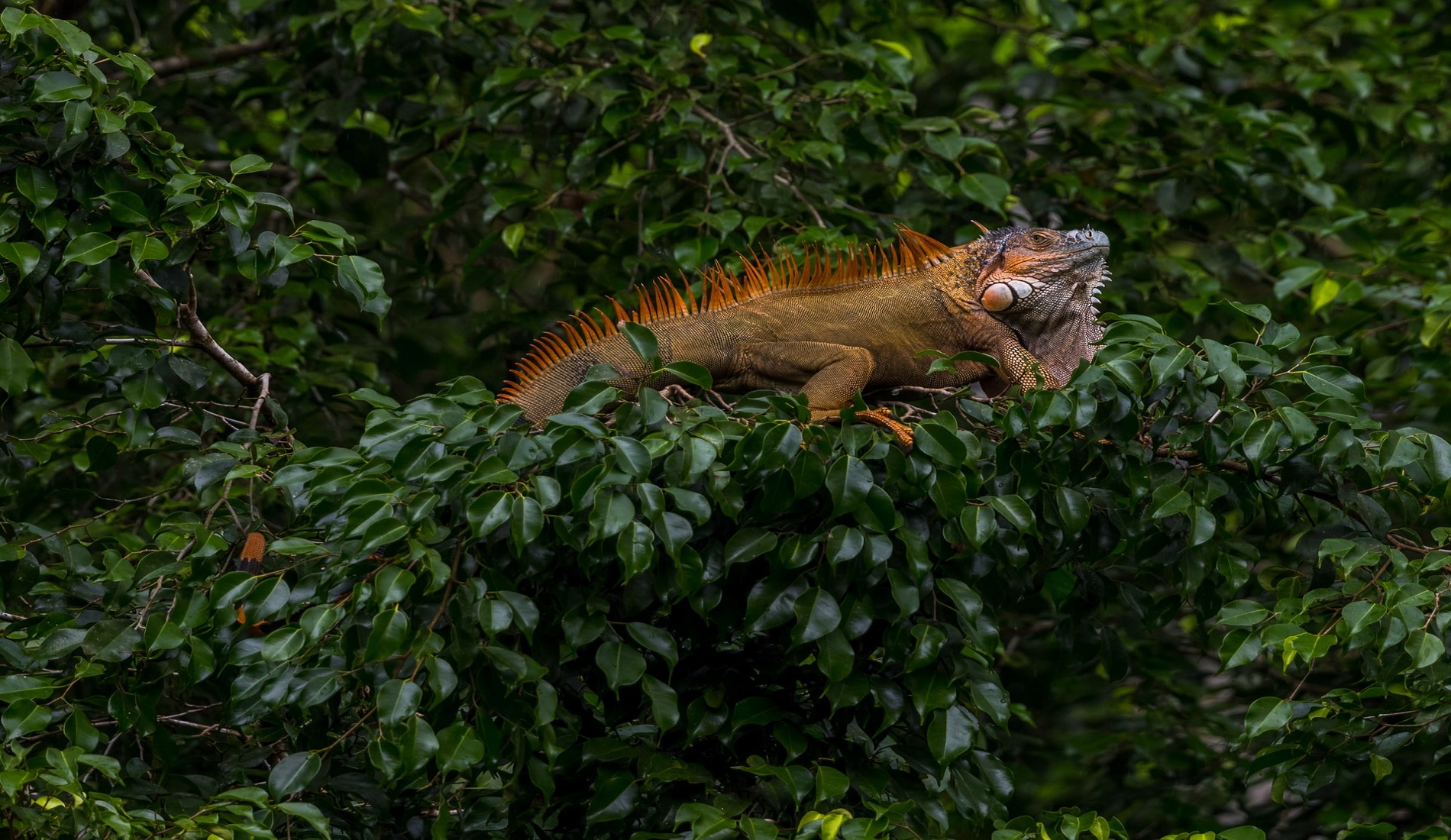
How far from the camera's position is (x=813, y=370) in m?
4.69

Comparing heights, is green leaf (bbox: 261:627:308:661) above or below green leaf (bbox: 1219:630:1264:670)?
above

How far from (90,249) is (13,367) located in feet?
1.33

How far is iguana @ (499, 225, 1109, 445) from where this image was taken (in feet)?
15.4

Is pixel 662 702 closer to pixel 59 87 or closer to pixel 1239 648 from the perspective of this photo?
pixel 1239 648

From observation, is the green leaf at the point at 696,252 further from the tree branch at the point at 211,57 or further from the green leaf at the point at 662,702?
the tree branch at the point at 211,57

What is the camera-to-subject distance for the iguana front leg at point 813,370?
460cm

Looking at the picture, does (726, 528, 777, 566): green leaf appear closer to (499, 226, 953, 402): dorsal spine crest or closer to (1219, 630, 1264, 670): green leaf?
(499, 226, 953, 402): dorsal spine crest

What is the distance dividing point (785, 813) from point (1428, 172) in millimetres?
5395

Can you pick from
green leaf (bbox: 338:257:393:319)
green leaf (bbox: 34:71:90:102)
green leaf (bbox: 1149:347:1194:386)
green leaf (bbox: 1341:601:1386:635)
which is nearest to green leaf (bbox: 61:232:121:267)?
green leaf (bbox: 34:71:90:102)

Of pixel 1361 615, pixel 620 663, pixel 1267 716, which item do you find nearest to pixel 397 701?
pixel 620 663

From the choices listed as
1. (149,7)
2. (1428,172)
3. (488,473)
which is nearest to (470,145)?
(149,7)

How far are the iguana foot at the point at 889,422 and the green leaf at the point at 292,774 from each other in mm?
1659

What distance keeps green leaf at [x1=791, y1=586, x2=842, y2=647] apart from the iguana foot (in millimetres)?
512

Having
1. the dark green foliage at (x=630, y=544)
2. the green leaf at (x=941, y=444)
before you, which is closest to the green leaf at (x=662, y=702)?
the dark green foliage at (x=630, y=544)
